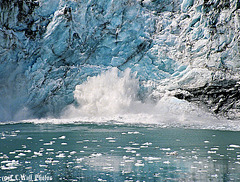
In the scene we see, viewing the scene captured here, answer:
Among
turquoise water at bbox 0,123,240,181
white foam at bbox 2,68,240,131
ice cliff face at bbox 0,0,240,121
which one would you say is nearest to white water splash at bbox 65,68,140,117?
white foam at bbox 2,68,240,131

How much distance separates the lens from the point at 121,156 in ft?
21.8

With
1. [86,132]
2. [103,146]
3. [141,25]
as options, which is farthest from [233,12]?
[103,146]

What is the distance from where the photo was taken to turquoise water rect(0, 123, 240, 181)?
523cm

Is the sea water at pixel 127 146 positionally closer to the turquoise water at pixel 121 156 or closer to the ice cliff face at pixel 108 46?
the turquoise water at pixel 121 156

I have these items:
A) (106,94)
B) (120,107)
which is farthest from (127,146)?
(106,94)

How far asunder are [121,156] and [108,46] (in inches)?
374

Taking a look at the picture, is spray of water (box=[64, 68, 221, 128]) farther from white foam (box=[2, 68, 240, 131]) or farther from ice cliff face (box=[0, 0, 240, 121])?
ice cliff face (box=[0, 0, 240, 121])

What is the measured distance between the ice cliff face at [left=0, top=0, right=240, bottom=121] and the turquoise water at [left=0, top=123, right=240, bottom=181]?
16.9 ft

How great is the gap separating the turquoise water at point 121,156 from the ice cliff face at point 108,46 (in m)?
5.15

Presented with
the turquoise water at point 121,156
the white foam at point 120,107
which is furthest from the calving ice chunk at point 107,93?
the turquoise water at point 121,156

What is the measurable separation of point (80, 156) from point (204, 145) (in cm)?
284

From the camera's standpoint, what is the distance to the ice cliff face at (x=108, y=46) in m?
14.7

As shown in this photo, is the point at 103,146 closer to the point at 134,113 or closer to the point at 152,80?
the point at 134,113

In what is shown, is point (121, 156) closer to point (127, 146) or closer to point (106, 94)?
point (127, 146)
